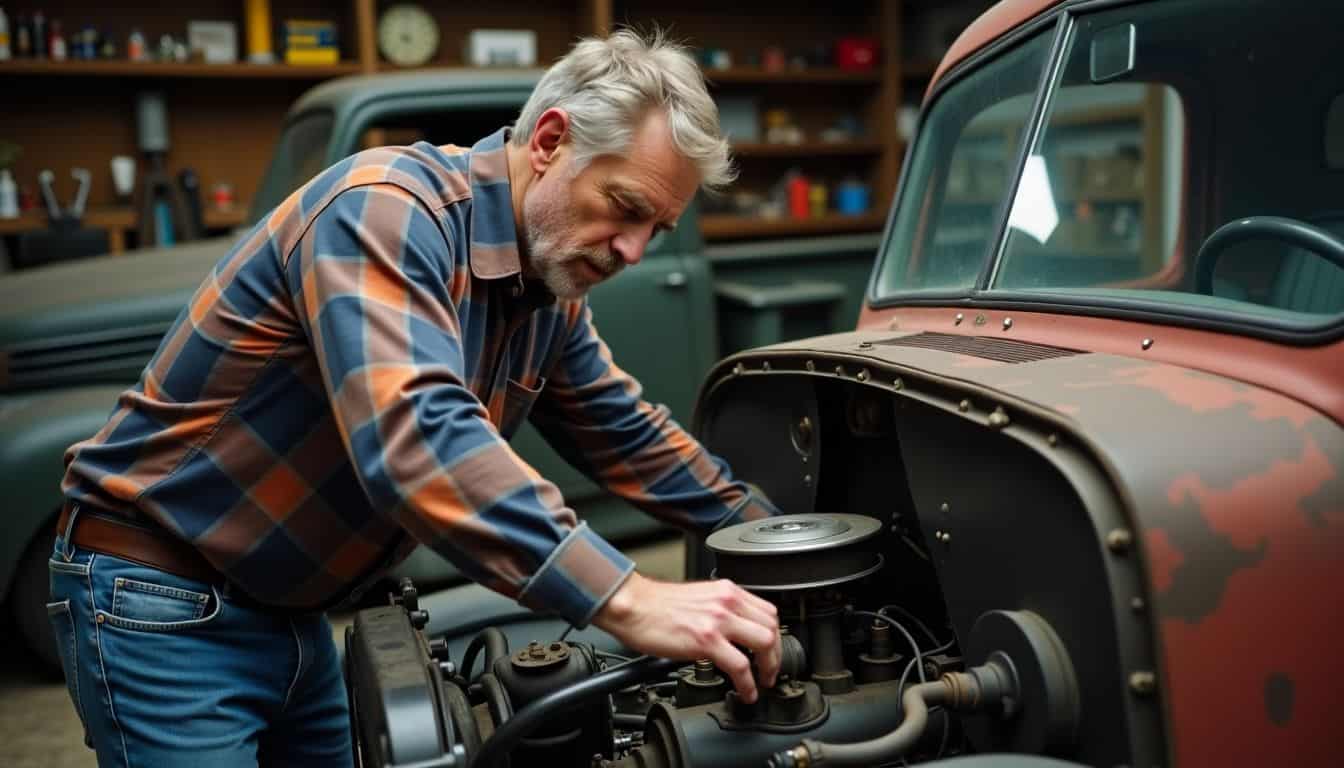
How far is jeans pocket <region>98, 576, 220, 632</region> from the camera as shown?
165cm

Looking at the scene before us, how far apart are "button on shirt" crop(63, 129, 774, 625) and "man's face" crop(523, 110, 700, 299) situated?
5 cm

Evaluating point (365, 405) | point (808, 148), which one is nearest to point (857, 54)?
A: point (808, 148)

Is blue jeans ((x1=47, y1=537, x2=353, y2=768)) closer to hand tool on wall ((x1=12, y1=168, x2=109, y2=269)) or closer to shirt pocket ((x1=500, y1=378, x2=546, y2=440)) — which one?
shirt pocket ((x1=500, y1=378, x2=546, y2=440))

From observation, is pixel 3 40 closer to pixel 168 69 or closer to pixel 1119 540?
pixel 168 69

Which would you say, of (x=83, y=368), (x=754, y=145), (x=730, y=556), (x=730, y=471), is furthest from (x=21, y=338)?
(x=754, y=145)

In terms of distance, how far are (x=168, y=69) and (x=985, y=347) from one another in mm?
5417

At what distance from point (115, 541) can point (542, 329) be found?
687 millimetres

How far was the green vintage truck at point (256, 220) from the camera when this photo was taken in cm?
334

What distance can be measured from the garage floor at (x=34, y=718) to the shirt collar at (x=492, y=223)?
2114mm

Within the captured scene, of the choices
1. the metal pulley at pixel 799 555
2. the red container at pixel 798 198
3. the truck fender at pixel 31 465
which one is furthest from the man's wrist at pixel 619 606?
the red container at pixel 798 198

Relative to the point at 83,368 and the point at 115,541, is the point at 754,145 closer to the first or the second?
the point at 83,368

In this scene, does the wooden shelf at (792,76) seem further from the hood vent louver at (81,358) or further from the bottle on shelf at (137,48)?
the hood vent louver at (81,358)

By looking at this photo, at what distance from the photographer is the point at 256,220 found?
13.3 feet

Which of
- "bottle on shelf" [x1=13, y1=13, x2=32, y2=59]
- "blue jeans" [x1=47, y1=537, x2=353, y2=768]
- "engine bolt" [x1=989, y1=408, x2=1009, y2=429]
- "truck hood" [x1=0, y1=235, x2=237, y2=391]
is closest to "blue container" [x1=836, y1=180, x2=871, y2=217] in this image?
"bottle on shelf" [x1=13, y1=13, x2=32, y2=59]
